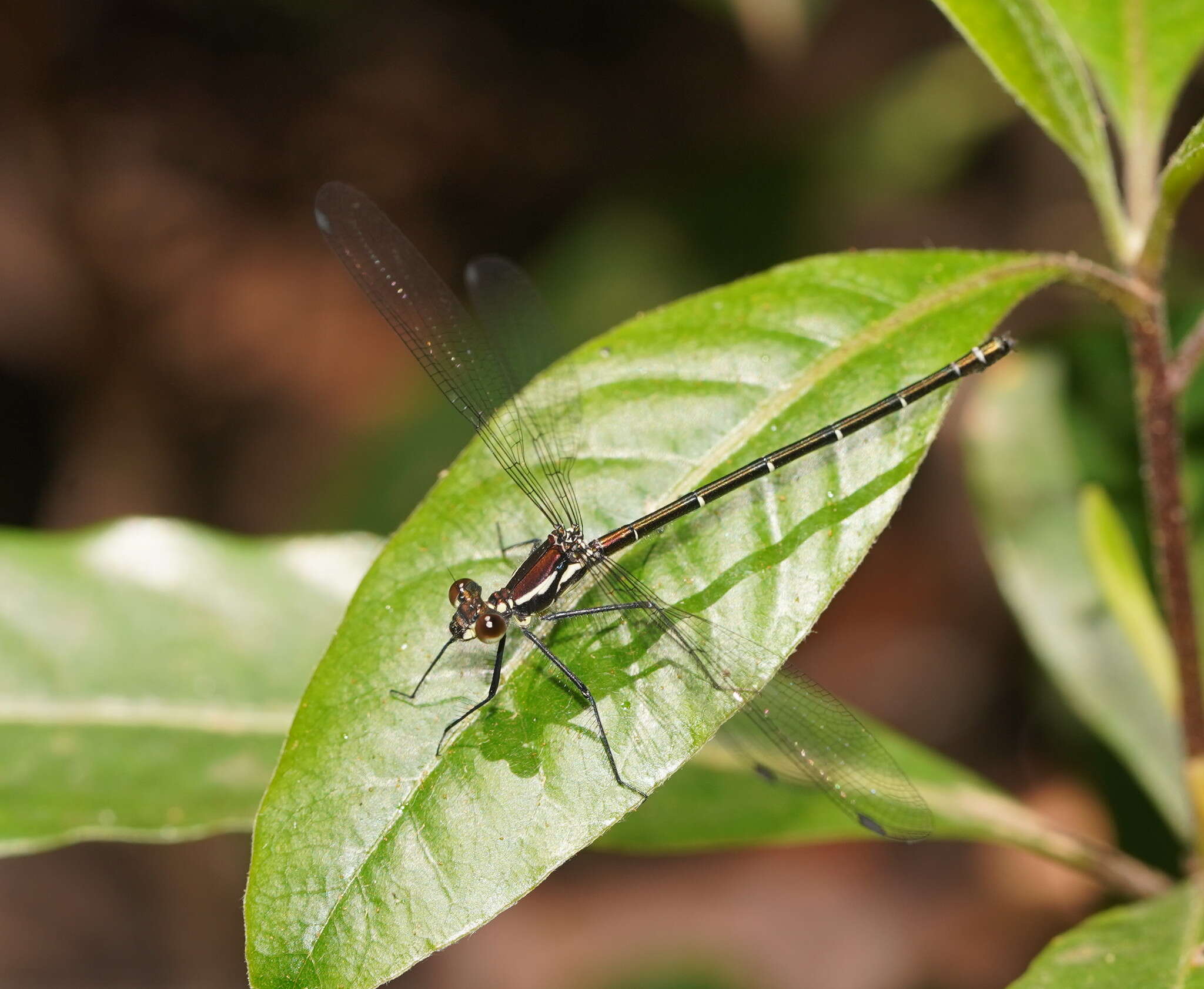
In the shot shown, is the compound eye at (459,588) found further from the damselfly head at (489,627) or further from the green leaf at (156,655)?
the green leaf at (156,655)

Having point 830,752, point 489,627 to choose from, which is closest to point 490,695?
point 489,627

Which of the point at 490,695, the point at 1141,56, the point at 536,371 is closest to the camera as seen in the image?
the point at 490,695

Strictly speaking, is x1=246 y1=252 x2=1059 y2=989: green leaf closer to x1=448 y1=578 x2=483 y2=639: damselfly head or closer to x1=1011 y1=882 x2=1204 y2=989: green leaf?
x1=448 y1=578 x2=483 y2=639: damselfly head

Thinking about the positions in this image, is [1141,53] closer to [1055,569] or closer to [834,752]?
[1055,569]

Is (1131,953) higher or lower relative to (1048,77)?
lower

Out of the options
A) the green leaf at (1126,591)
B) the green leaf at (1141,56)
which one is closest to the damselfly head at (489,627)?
the green leaf at (1126,591)
